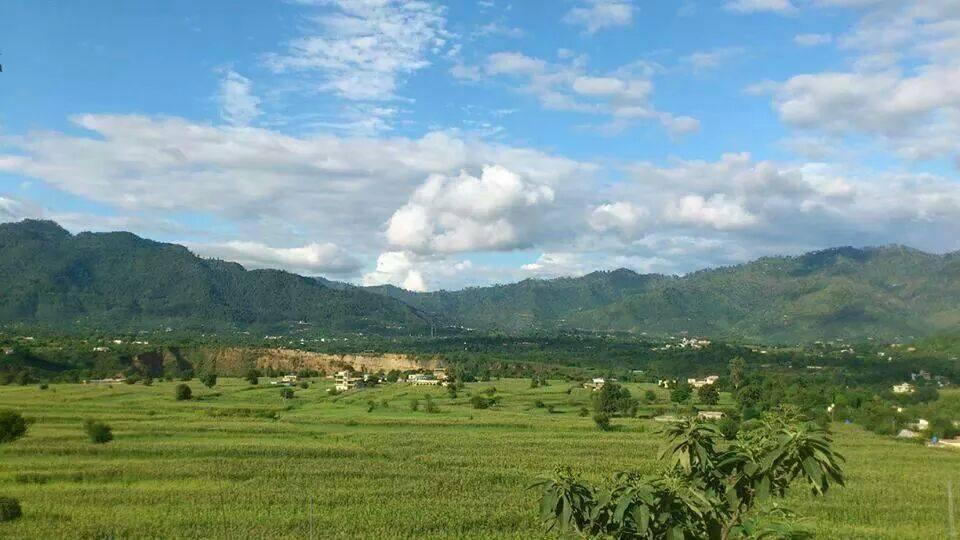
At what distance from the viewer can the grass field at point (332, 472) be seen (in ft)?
89.2

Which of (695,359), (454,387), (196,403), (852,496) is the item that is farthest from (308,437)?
(695,359)

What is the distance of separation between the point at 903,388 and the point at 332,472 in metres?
109

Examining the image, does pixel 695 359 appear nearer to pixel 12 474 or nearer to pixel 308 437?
pixel 308 437

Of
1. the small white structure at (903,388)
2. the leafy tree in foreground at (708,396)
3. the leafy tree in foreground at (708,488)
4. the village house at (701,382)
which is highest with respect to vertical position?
the leafy tree in foreground at (708,488)

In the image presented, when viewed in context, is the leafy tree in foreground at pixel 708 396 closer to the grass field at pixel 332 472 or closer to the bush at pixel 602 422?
the grass field at pixel 332 472

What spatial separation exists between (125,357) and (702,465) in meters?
138

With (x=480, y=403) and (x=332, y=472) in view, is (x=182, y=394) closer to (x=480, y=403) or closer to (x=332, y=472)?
(x=480, y=403)

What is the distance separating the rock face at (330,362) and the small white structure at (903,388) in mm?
94685

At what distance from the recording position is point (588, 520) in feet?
27.3

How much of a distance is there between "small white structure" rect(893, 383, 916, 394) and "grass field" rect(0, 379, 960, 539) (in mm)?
41187

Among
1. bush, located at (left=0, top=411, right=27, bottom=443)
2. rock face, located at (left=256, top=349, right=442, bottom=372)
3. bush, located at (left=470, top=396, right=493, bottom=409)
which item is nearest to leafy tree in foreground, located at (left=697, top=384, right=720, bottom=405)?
bush, located at (left=470, top=396, right=493, bottom=409)

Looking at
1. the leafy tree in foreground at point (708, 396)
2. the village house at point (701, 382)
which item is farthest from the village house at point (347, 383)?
the village house at point (701, 382)

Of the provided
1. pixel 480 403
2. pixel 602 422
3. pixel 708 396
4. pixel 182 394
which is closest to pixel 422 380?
pixel 480 403

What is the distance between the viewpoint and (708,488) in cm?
826
